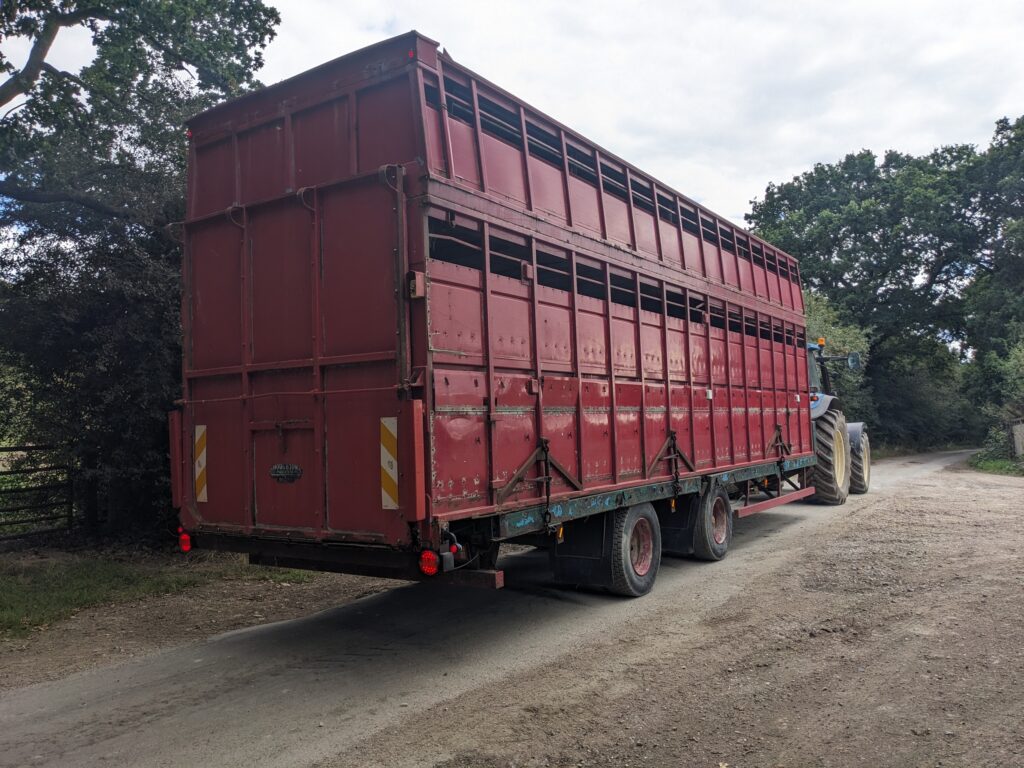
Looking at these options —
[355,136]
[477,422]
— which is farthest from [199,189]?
[477,422]

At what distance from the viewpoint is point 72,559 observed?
8.56 meters

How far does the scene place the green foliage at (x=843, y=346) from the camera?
26469 mm

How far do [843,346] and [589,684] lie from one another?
82.5 ft

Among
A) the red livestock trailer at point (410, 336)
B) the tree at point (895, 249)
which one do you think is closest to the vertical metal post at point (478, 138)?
the red livestock trailer at point (410, 336)

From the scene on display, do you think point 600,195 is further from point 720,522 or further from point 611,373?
point 720,522

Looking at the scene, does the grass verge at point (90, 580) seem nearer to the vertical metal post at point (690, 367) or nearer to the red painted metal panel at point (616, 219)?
the vertical metal post at point (690, 367)

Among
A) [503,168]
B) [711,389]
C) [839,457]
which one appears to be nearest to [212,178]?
[503,168]

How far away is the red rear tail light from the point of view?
4668 mm

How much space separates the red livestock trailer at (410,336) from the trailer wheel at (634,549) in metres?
0.02

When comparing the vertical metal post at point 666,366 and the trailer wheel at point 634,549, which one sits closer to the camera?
the trailer wheel at point 634,549

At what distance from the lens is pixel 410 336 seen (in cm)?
484

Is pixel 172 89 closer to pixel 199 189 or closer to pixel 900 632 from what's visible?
pixel 199 189

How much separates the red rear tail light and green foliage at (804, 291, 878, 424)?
913 inches

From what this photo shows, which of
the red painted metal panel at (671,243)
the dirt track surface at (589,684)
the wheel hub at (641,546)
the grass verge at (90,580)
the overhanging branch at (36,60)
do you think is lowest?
the dirt track surface at (589,684)
